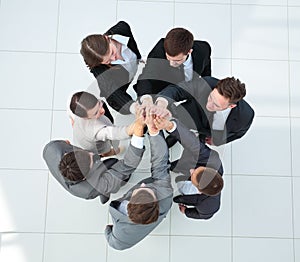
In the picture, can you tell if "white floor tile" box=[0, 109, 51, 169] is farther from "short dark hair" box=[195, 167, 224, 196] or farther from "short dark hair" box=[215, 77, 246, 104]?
"short dark hair" box=[215, 77, 246, 104]

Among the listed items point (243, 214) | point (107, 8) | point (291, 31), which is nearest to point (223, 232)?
point (243, 214)

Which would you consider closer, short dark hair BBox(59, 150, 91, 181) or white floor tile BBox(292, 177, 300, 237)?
short dark hair BBox(59, 150, 91, 181)

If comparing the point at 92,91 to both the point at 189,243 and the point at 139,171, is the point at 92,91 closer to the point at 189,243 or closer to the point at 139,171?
the point at 139,171

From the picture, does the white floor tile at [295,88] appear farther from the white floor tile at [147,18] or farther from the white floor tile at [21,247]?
the white floor tile at [21,247]

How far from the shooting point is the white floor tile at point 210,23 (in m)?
3.56

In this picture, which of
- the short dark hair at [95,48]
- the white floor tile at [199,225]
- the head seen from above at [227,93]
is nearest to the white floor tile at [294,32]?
the head seen from above at [227,93]

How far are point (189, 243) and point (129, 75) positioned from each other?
1.31 meters

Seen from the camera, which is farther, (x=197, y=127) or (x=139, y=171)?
(x=139, y=171)

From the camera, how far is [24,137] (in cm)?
339

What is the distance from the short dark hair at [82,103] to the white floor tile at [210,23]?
1.31 m

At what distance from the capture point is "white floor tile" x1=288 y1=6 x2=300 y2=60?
357cm

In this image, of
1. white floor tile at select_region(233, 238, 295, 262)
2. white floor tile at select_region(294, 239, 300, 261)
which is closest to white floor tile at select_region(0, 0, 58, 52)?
white floor tile at select_region(233, 238, 295, 262)

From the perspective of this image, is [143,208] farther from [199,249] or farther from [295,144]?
[295,144]

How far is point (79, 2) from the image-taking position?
3.59 metres
